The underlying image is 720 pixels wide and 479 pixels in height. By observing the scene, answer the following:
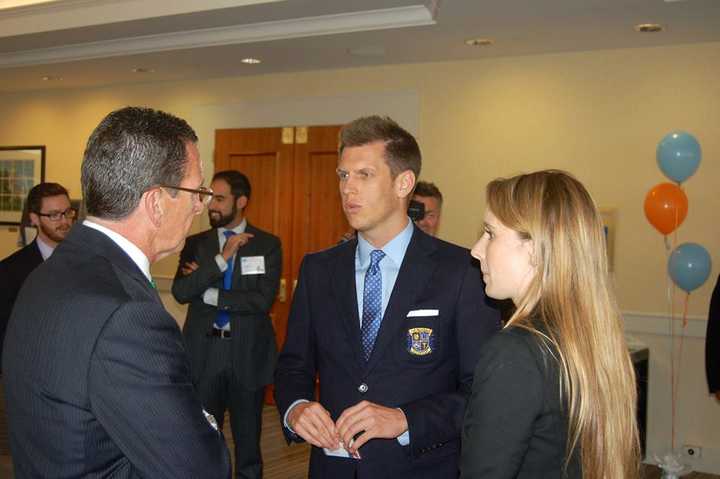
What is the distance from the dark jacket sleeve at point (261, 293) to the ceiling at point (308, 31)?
161 cm

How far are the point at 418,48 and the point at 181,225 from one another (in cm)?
419

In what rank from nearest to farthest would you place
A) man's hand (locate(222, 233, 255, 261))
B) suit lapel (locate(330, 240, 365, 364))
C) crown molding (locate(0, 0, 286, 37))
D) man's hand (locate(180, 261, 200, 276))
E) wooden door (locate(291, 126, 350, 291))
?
suit lapel (locate(330, 240, 365, 364)), man's hand (locate(222, 233, 255, 261)), man's hand (locate(180, 261, 200, 276)), crown molding (locate(0, 0, 286, 37)), wooden door (locate(291, 126, 350, 291))

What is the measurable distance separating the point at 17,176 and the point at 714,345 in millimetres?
7088

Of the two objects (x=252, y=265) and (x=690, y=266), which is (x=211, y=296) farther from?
(x=690, y=266)

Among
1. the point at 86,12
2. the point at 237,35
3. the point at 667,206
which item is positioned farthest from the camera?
the point at 86,12

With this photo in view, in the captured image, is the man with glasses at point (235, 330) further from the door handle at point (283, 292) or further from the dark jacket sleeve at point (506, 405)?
the dark jacket sleeve at point (506, 405)

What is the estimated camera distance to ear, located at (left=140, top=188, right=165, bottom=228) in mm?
1427

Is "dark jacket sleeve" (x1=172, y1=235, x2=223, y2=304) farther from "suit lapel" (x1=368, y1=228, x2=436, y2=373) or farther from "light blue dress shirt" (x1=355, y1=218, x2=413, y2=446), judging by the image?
"suit lapel" (x1=368, y1=228, x2=436, y2=373)

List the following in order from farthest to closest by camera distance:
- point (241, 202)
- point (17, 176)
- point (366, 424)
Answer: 1. point (17, 176)
2. point (241, 202)
3. point (366, 424)

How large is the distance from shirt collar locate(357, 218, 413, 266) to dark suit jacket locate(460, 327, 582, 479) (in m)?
0.87

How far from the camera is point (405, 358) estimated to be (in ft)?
6.74

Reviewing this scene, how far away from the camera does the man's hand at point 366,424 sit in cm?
186

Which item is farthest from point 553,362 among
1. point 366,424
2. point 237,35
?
point 237,35

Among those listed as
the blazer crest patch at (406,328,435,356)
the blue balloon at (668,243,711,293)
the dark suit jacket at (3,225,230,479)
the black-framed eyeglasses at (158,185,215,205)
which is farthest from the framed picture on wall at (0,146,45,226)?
the dark suit jacket at (3,225,230,479)
